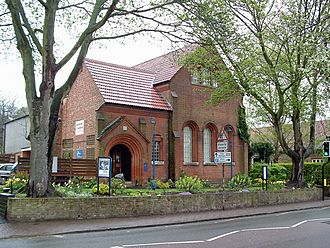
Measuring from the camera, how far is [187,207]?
781 inches

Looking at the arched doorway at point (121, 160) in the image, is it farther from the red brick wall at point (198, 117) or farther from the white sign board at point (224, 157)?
the white sign board at point (224, 157)

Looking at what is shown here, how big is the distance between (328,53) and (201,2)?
520 centimetres

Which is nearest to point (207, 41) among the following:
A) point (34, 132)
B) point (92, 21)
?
point (92, 21)

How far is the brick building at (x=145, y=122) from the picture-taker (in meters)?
31.3

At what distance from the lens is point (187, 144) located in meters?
36.5

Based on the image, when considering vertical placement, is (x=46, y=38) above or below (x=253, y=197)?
above

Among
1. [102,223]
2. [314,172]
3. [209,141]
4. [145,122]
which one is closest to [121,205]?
[102,223]

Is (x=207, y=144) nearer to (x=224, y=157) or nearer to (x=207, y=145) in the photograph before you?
(x=207, y=145)

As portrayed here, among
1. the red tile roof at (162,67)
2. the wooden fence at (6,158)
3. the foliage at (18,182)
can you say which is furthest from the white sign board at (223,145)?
the wooden fence at (6,158)

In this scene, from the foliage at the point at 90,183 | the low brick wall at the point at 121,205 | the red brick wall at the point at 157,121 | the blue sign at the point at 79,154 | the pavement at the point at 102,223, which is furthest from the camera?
the blue sign at the point at 79,154

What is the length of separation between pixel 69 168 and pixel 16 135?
75.8ft

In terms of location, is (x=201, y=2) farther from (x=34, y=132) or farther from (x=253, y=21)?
(x=253, y=21)

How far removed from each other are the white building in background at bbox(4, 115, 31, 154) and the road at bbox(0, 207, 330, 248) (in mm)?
33854

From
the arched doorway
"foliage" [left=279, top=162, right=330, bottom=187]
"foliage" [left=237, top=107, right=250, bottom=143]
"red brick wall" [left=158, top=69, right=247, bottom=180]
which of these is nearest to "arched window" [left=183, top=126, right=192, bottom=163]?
"red brick wall" [left=158, top=69, right=247, bottom=180]
